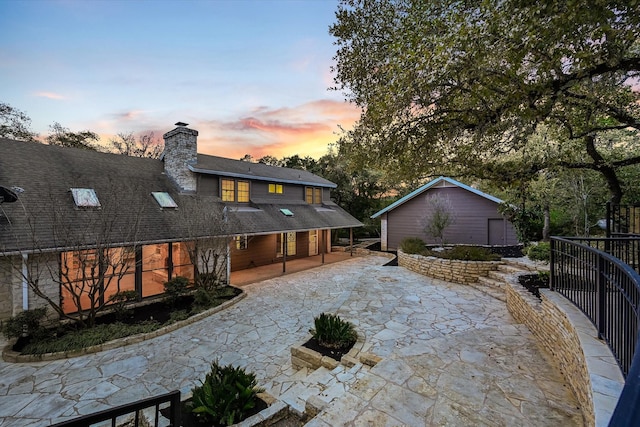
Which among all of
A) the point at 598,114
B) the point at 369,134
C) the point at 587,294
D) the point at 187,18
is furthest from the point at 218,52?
the point at 587,294

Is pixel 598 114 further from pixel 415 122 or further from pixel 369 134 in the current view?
pixel 369 134

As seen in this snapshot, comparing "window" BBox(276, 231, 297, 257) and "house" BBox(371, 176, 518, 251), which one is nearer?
"house" BBox(371, 176, 518, 251)

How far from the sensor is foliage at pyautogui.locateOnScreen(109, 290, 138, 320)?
23.5 ft

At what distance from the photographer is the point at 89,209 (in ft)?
26.0

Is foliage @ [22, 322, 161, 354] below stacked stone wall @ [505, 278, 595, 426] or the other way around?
below

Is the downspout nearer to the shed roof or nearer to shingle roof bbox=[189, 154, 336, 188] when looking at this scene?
shingle roof bbox=[189, 154, 336, 188]

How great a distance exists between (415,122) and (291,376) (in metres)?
5.79

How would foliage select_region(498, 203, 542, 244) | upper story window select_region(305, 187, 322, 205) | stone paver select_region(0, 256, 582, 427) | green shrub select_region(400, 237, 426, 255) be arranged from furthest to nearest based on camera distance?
upper story window select_region(305, 187, 322, 205) < green shrub select_region(400, 237, 426, 255) < foliage select_region(498, 203, 542, 244) < stone paver select_region(0, 256, 582, 427)

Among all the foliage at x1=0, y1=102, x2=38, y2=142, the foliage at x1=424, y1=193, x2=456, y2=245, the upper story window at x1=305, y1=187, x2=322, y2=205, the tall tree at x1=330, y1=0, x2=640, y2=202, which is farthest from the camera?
the upper story window at x1=305, y1=187, x2=322, y2=205

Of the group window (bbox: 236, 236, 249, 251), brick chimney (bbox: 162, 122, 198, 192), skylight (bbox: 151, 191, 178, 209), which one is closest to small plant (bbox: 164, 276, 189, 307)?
skylight (bbox: 151, 191, 178, 209)

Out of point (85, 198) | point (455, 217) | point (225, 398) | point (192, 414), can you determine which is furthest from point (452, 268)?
point (85, 198)

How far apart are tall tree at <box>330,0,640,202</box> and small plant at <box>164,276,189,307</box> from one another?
648 centimetres

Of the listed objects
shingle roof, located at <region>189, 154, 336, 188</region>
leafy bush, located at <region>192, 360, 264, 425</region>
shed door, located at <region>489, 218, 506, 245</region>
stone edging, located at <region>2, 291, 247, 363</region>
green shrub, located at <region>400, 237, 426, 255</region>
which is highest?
shingle roof, located at <region>189, 154, 336, 188</region>

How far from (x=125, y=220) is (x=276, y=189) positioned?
306 inches
